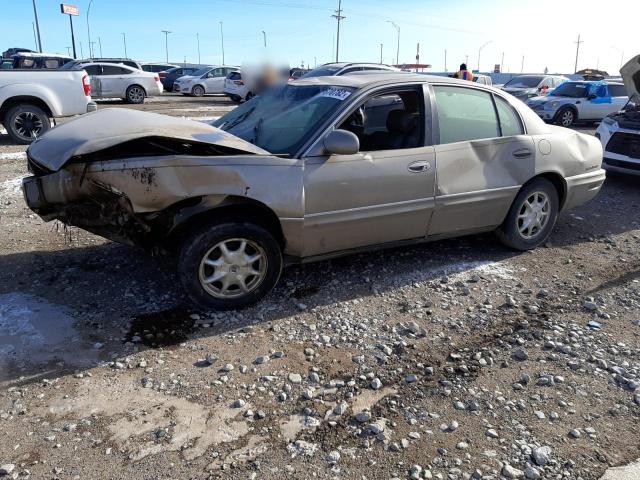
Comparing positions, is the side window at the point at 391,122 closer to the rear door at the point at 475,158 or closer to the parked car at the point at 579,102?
the rear door at the point at 475,158

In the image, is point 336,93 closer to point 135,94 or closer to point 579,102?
point 579,102

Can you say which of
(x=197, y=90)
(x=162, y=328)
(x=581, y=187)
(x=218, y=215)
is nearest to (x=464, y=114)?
(x=581, y=187)

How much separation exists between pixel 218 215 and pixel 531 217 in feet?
10.2

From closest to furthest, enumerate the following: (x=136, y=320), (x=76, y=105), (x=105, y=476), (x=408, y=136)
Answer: (x=105, y=476)
(x=136, y=320)
(x=408, y=136)
(x=76, y=105)

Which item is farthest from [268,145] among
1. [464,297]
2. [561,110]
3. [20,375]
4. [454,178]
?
[561,110]

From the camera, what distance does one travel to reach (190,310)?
3975 mm

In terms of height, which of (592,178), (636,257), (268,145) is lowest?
(636,257)

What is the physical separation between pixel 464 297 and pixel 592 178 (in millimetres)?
2333

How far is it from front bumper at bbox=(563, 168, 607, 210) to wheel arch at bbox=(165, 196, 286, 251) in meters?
3.12

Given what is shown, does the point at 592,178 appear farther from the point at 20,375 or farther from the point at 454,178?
the point at 20,375

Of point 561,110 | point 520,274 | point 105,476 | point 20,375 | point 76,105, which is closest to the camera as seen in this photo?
point 105,476

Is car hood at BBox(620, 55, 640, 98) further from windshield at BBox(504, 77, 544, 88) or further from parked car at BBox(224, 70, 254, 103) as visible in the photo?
parked car at BBox(224, 70, 254, 103)

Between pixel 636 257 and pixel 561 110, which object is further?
pixel 561 110

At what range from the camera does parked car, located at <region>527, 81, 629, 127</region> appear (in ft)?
55.3
